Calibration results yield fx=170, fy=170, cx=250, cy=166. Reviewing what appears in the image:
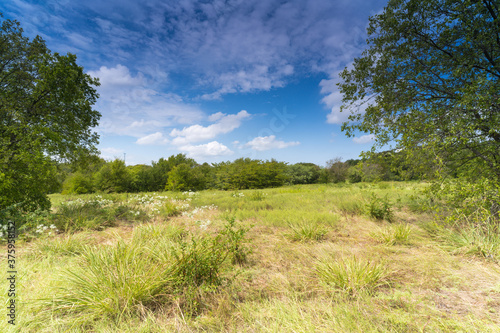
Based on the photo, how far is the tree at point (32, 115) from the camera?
504 centimetres

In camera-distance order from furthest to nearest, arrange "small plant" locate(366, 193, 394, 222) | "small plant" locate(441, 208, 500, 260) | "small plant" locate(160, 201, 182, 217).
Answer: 1. "small plant" locate(160, 201, 182, 217)
2. "small plant" locate(366, 193, 394, 222)
3. "small plant" locate(441, 208, 500, 260)

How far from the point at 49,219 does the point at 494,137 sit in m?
12.7

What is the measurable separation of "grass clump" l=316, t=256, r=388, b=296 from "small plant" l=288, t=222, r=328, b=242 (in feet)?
5.12

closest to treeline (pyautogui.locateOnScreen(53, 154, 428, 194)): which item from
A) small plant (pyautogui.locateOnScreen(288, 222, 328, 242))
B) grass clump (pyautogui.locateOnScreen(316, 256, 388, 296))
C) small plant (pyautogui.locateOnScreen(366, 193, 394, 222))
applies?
small plant (pyautogui.locateOnScreen(366, 193, 394, 222))

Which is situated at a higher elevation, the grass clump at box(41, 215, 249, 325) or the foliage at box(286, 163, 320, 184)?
the foliage at box(286, 163, 320, 184)

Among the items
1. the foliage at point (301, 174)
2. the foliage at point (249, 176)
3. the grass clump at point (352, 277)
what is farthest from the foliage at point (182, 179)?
the grass clump at point (352, 277)

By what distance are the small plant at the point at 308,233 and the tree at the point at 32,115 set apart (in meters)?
7.32

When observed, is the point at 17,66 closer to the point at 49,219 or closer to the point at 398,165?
the point at 49,219

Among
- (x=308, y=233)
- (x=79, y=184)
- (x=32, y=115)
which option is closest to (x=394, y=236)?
(x=308, y=233)

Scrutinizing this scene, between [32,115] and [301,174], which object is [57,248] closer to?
[32,115]

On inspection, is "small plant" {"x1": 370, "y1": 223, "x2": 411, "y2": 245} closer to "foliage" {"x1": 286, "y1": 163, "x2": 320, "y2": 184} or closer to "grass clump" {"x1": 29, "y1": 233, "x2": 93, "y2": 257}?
"grass clump" {"x1": 29, "y1": 233, "x2": 93, "y2": 257}

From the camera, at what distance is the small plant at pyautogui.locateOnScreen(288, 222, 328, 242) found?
4336mm

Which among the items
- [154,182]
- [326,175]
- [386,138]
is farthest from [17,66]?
A: [326,175]

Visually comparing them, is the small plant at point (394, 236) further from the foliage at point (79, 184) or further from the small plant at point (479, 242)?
the foliage at point (79, 184)
